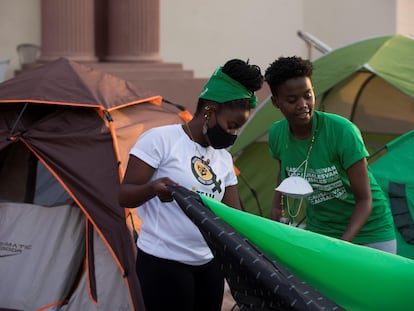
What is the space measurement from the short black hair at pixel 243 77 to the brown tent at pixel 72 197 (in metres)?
1.88

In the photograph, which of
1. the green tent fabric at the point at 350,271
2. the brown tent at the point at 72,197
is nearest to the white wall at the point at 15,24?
the brown tent at the point at 72,197

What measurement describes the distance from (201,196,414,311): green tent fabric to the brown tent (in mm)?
2142

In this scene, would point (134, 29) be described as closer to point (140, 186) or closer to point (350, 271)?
point (140, 186)

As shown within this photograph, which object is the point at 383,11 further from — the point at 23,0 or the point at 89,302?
the point at 89,302

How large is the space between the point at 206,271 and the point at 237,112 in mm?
656

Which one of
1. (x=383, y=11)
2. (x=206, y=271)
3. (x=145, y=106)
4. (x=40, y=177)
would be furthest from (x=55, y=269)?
(x=383, y=11)

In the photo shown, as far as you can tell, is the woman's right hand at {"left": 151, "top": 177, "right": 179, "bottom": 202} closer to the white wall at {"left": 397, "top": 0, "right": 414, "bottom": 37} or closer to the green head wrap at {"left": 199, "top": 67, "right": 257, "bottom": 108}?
the green head wrap at {"left": 199, "top": 67, "right": 257, "bottom": 108}

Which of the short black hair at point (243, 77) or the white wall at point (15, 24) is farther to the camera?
the white wall at point (15, 24)

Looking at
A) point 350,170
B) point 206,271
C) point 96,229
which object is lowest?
point 96,229

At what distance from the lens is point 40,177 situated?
5844mm

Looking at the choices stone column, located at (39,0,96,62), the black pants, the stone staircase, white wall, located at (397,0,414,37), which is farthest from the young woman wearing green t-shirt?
white wall, located at (397,0,414,37)

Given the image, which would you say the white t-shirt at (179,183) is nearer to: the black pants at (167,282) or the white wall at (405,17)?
the black pants at (167,282)

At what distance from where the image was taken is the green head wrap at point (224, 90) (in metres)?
3.02

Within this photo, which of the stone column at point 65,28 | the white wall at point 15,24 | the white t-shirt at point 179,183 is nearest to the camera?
the white t-shirt at point 179,183
